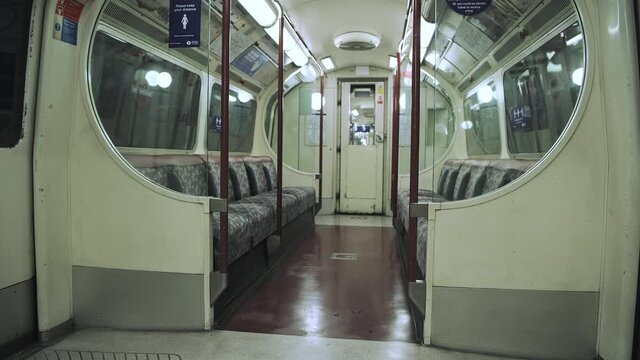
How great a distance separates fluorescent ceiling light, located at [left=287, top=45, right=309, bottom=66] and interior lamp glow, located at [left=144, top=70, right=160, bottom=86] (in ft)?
6.89

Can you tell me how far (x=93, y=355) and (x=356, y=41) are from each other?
201 inches

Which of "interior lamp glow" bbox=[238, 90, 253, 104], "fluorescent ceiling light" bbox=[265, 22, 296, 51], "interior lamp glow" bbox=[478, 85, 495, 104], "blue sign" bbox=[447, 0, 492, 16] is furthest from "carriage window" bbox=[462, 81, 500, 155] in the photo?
"interior lamp glow" bbox=[238, 90, 253, 104]

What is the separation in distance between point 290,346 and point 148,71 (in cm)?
268

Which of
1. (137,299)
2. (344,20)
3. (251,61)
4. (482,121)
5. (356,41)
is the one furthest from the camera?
(356,41)

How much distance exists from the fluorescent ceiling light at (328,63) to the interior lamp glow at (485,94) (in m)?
2.97

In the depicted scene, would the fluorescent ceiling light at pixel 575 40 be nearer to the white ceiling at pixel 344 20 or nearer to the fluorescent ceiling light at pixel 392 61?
the white ceiling at pixel 344 20

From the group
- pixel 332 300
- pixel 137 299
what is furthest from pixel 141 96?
pixel 332 300

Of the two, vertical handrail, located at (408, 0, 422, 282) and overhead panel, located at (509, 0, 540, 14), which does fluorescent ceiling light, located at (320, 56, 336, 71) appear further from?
vertical handrail, located at (408, 0, 422, 282)

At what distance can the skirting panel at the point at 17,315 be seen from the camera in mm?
2303

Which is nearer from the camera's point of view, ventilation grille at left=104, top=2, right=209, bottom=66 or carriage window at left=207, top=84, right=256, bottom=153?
ventilation grille at left=104, top=2, right=209, bottom=66

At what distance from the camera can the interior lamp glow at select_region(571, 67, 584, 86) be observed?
2.34 meters

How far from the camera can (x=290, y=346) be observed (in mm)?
2520

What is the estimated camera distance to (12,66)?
236cm

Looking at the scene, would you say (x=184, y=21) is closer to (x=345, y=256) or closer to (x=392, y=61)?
(x=345, y=256)
